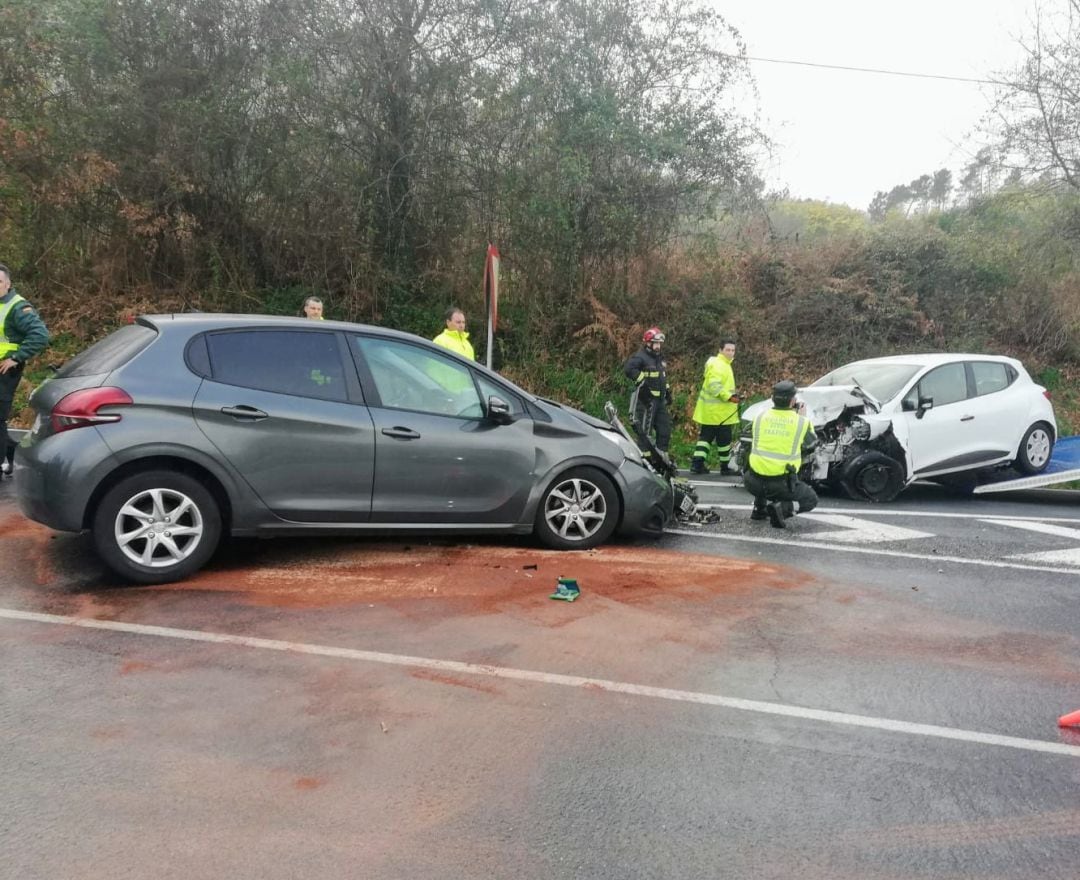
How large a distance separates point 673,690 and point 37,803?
8.57 ft

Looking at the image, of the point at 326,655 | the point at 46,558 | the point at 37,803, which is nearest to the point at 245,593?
the point at 326,655

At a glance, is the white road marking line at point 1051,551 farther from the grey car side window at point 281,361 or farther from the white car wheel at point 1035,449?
the grey car side window at point 281,361

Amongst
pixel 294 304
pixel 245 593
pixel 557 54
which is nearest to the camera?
pixel 245 593

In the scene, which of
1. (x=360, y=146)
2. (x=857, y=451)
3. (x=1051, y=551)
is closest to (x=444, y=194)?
(x=360, y=146)

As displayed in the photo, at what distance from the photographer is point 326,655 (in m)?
4.38

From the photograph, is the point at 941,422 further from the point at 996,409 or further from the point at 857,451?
the point at 857,451

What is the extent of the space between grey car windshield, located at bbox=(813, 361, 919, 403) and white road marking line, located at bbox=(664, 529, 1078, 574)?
304 centimetres

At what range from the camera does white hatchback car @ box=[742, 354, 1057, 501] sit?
9.66m

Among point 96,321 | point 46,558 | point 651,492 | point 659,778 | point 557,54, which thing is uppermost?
point 557,54

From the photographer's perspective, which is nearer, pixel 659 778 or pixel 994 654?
pixel 659 778

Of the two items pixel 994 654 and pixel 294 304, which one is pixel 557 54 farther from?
pixel 994 654

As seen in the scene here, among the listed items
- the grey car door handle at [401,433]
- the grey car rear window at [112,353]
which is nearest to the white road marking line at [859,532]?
the grey car door handle at [401,433]

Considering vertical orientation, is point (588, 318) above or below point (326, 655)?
above

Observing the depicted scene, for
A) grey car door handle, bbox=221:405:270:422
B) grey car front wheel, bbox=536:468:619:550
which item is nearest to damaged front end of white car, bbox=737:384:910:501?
grey car front wheel, bbox=536:468:619:550
